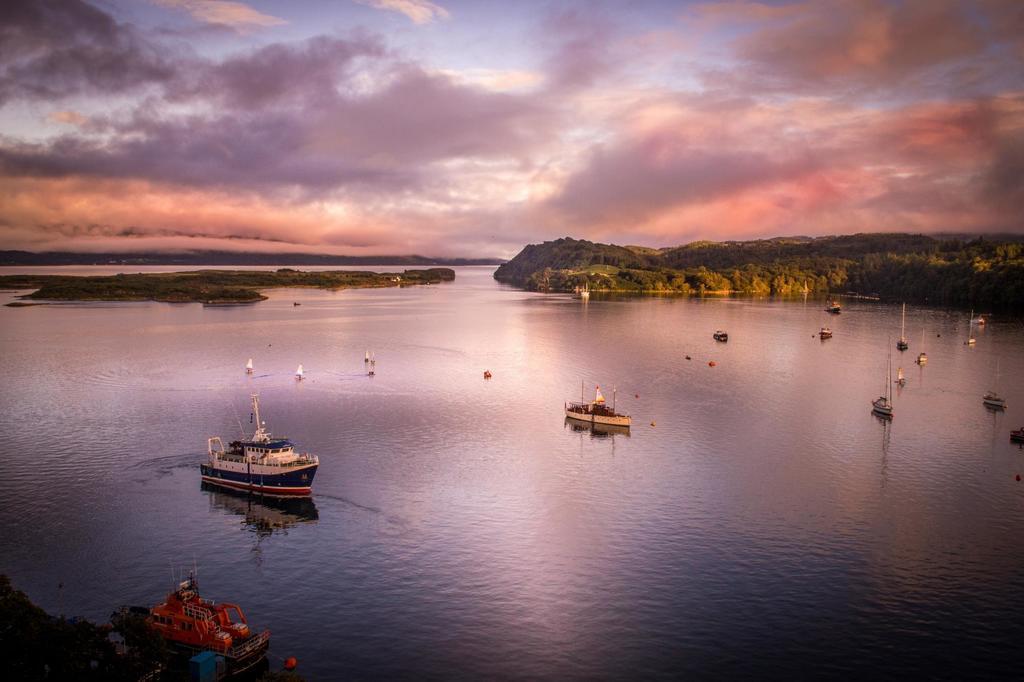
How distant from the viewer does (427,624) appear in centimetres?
4450

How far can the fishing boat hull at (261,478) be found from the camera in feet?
217

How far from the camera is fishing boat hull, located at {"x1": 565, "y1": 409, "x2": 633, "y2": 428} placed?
9556cm

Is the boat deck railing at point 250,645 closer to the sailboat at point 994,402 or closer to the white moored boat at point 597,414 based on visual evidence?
the white moored boat at point 597,414

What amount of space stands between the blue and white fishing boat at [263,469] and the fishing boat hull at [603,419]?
42617mm

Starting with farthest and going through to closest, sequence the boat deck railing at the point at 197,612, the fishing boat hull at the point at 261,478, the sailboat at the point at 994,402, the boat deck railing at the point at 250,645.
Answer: the sailboat at the point at 994,402, the fishing boat hull at the point at 261,478, the boat deck railing at the point at 197,612, the boat deck railing at the point at 250,645

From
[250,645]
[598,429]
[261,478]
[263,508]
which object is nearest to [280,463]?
[261,478]

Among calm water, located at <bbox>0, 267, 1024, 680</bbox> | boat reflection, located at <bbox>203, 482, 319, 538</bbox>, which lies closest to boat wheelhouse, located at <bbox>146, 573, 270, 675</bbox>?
calm water, located at <bbox>0, 267, 1024, 680</bbox>

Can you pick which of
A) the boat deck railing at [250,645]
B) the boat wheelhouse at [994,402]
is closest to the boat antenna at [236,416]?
the boat deck railing at [250,645]

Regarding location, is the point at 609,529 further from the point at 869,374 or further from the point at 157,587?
the point at 869,374

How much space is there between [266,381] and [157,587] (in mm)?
77930

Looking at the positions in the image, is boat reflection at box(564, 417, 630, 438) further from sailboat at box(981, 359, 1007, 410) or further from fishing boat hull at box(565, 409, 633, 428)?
sailboat at box(981, 359, 1007, 410)

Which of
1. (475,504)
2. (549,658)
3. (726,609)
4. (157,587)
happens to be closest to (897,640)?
(726,609)

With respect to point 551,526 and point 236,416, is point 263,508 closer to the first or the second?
point 551,526

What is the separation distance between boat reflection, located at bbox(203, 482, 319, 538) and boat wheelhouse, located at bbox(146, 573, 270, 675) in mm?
16710
